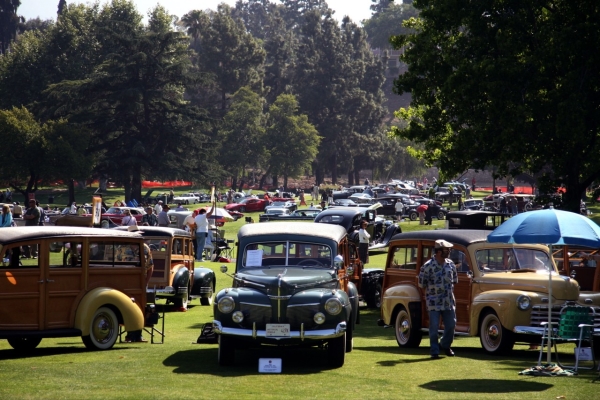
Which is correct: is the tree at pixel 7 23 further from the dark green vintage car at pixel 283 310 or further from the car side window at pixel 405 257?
the dark green vintage car at pixel 283 310

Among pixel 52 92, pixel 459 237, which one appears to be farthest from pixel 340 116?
pixel 459 237

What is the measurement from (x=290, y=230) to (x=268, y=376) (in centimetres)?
296

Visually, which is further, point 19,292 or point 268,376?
point 19,292

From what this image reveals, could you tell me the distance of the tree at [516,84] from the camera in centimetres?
2612

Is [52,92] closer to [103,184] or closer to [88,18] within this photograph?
[103,184]

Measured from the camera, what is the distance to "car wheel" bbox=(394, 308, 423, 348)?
49.3ft

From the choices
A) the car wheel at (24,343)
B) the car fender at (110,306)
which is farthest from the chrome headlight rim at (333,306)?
the car wheel at (24,343)

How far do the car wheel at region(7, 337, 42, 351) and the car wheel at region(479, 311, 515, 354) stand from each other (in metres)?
6.85

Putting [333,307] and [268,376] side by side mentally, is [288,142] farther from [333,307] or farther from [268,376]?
[268,376]

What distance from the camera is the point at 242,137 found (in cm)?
10375

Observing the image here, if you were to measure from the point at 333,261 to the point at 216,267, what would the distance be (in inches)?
650

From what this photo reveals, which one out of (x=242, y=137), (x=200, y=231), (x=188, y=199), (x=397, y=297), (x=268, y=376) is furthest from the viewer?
(x=242, y=137)

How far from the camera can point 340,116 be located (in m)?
121

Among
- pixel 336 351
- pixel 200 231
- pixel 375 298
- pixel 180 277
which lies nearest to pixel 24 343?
pixel 336 351
